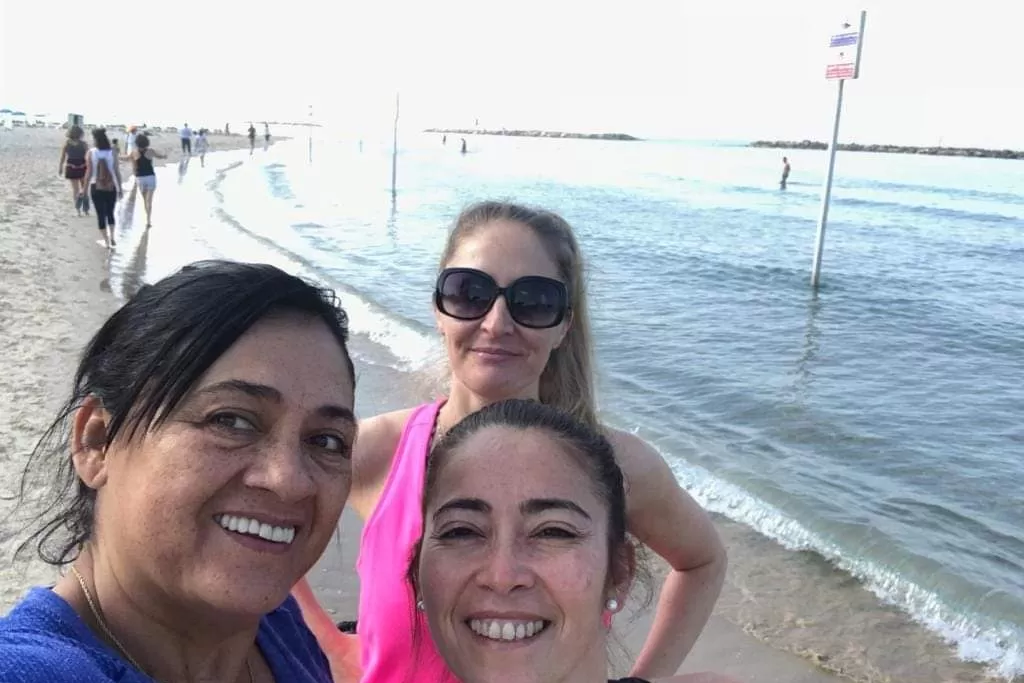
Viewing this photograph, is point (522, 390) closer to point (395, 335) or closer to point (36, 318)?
point (36, 318)

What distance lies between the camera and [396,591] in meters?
→ 1.94

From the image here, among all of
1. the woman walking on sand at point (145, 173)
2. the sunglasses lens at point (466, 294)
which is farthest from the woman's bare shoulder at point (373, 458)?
the woman walking on sand at point (145, 173)

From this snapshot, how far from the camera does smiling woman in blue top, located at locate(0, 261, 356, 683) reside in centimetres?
131

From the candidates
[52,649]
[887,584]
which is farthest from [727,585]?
[52,649]

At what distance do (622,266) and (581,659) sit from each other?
19259mm

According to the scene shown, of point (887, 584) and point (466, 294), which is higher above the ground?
point (466, 294)

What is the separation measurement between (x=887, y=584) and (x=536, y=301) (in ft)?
14.7

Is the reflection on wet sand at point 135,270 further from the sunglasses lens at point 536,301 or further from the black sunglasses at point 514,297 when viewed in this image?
the sunglasses lens at point 536,301

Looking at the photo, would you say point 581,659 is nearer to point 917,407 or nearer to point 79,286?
point 917,407

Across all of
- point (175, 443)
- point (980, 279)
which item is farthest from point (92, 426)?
point (980, 279)

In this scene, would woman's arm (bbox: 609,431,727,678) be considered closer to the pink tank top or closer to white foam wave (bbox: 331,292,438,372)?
the pink tank top

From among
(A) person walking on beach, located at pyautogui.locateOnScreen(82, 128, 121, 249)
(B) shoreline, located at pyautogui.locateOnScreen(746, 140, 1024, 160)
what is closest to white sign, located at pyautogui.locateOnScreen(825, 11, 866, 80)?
(A) person walking on beach, located at pyautogui.locateOnScreen(82, 128, 121, 249)

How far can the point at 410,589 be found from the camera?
1.92 meters

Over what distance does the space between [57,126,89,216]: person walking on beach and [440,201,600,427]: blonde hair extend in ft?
57.3
